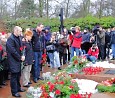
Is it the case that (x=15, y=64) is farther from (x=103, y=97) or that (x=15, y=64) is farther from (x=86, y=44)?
(x=86, y=44)

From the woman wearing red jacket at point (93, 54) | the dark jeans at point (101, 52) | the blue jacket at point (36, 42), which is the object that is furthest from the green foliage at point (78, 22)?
the blue jacket at point (36, 42)

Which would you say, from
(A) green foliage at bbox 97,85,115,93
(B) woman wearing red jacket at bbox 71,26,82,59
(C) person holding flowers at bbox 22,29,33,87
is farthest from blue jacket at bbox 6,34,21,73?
(B) woman wearing red jacket at bbox 71,26,82,59

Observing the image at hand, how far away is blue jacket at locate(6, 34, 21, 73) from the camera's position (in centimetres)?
773

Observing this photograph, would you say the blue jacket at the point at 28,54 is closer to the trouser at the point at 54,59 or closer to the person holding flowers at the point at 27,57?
the person holding flowers at the point at 27,57

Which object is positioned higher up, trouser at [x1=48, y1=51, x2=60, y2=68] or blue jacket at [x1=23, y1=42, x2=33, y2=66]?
blue jacket at [x1=23, y1=42, x2=33, y2=66]

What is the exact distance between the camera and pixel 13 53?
7.73 m

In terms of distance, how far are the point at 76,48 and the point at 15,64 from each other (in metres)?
5.42

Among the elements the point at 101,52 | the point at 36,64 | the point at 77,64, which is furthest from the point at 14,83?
the point at 101,52

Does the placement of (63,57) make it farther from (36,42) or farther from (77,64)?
(36,42)

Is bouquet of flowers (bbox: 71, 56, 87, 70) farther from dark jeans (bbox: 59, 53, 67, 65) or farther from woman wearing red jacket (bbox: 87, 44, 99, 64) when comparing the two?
dark jeans (bbox: 59, 53, 67, 65)

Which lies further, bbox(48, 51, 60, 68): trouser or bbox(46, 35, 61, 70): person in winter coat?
bbox(48, 51, 60, 68): trouser

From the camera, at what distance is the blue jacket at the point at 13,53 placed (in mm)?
7730

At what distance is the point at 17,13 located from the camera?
33875mm

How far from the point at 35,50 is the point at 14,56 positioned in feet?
6.26
